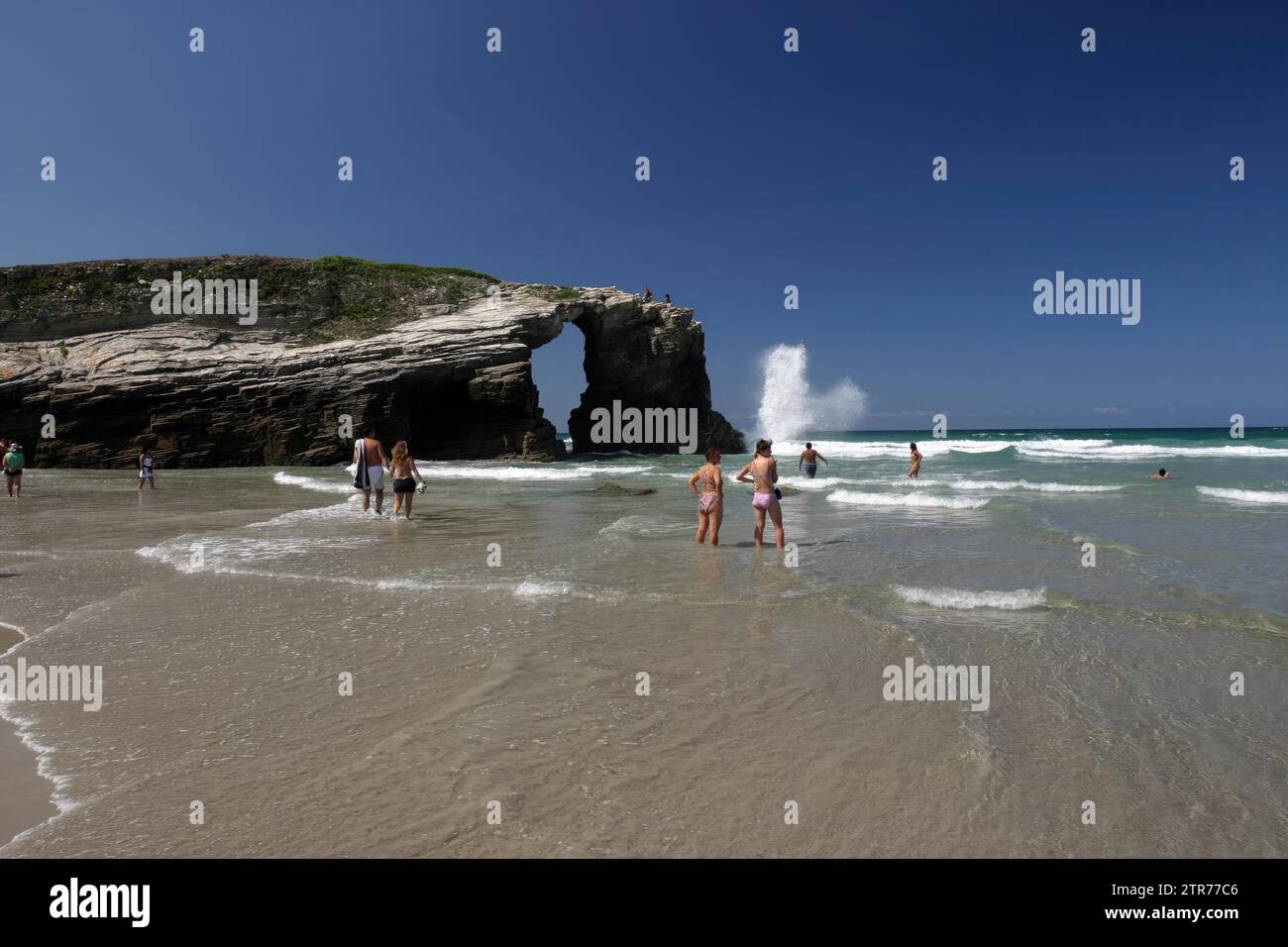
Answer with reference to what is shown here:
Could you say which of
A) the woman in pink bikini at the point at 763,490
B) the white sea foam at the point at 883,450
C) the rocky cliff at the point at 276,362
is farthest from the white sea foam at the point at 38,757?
the white sea foam at the point at 883,450

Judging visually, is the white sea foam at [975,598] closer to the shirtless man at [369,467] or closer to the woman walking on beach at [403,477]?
the woman walking on beach at [403,477]

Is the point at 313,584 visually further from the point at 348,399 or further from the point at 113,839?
the point at 348,399

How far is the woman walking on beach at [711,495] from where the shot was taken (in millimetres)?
10703

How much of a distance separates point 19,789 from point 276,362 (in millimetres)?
35268

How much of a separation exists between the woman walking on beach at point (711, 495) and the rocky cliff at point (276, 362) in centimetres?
2580

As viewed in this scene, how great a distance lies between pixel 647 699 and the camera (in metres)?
4.36

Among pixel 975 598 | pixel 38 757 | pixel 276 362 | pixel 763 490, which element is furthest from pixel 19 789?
pixel 276 362

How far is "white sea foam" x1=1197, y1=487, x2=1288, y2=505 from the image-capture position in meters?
18.2

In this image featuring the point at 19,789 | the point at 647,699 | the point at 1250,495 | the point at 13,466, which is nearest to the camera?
the point at 19,789

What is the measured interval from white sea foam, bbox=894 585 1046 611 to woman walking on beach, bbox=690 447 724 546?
3.64 m

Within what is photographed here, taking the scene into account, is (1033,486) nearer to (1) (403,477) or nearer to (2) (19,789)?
(1) (403,477)

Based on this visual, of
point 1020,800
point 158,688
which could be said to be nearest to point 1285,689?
point 1020,800
